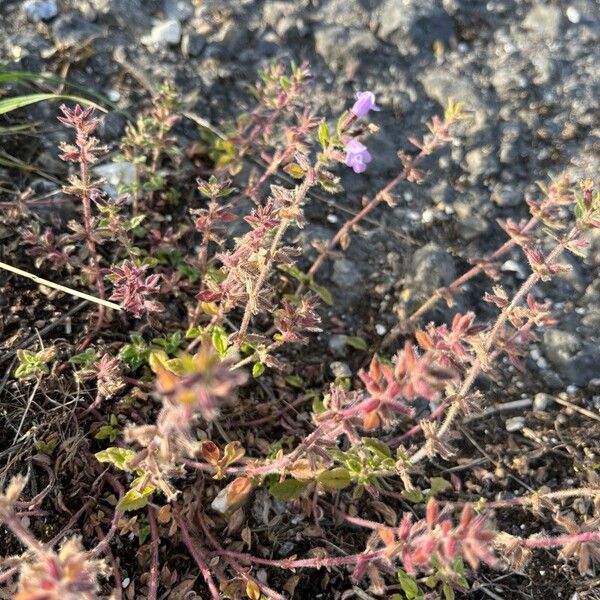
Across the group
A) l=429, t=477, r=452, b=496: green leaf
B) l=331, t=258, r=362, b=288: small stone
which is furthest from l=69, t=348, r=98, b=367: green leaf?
l=429, t=477, r=452, b=496: green leaf

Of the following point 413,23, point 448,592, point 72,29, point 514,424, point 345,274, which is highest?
point 413,23

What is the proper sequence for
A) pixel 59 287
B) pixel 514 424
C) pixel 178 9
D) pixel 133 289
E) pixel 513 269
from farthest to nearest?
1. pixel 178 9
2. pixel 513 269
3. pixel 514 424
4. pixel 59 287
5. pixel 133 289

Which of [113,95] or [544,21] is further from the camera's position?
[544,21]

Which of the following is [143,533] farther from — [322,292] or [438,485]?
[322,292]

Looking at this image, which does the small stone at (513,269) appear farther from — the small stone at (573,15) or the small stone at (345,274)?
the small stone at (573,15)

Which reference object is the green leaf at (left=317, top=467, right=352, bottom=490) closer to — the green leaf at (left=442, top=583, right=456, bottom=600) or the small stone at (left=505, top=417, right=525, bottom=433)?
the green leaf at (left=442, top=583, right=456, bottom=600)

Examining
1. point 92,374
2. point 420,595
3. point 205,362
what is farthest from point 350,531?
point 205,362

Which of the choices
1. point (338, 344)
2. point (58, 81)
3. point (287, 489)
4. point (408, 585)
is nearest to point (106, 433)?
point (287, 489)
